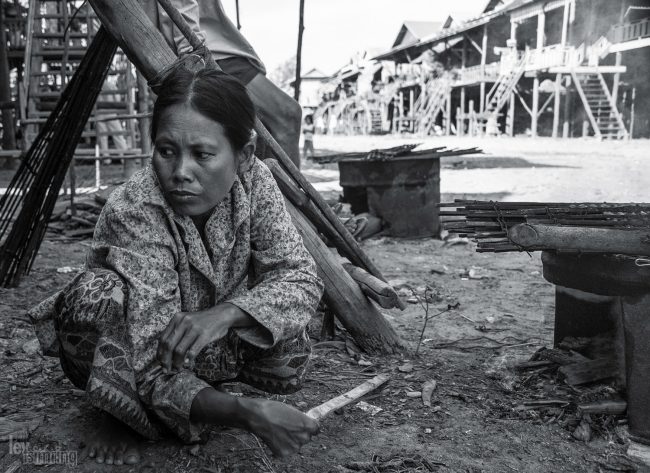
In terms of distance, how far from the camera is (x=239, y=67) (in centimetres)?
333

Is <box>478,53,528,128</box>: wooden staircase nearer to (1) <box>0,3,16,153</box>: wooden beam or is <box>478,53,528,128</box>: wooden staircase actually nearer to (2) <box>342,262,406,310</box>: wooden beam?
(1) <box>0,3,16,153</box>: wooden beam

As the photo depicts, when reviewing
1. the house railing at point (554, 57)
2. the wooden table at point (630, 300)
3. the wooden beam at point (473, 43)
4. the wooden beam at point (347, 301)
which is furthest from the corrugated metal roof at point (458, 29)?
the wooden table at point (630, 300)

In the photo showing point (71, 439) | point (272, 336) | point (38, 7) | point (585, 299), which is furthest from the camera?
point (38, 7)

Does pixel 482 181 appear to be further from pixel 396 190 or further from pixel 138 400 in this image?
pixel 138 400

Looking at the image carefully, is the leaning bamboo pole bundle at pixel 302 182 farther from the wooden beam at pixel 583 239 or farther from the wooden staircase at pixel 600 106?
the wooden staircase at pixel 600 106

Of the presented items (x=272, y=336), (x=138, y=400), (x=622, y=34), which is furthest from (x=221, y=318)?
(x=622, y=34)

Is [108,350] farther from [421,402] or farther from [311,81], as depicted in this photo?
[311,81]

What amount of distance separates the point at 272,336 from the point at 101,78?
2.27m

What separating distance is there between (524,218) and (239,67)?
5.89 ft

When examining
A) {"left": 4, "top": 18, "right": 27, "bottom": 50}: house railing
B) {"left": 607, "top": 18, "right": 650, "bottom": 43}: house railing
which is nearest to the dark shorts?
{"left": 4, "top": 18, "right": 27, "bottom": 50}: house railing

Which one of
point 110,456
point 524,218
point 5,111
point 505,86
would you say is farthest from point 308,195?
point 505,86

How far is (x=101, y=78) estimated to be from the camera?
337 centimetres

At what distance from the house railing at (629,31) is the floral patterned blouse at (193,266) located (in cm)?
2139

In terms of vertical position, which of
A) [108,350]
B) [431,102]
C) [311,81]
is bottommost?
[108,350]
